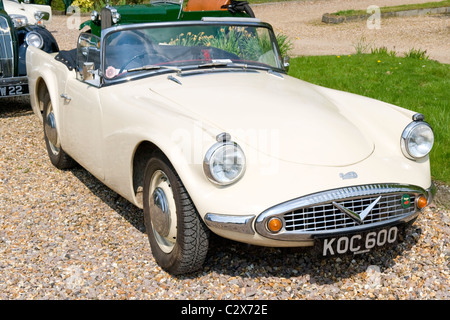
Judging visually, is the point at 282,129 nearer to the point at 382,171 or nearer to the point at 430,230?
the point at 382,171

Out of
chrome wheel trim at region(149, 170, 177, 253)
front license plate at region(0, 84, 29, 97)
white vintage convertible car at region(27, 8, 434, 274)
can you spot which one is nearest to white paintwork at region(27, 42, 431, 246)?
white vintage convertible car at region(27, 8, 434, 274)

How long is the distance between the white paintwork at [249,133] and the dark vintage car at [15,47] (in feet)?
9.86

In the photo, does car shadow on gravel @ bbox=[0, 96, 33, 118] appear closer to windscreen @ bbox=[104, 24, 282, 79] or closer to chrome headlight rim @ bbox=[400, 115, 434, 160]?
windscreen @ bbox=[104, 24, 282, 79]

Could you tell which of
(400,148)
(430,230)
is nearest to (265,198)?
(400,148)

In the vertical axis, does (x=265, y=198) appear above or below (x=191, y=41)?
below

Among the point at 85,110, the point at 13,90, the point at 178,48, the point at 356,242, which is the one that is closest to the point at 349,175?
the point at 356,242

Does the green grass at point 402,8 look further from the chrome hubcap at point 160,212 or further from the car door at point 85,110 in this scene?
the chrome hubcap at point 160,212

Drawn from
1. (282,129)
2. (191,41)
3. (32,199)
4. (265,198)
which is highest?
(191,41)

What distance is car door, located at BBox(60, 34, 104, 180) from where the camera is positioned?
14.2 feet

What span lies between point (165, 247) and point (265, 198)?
83 centimetres

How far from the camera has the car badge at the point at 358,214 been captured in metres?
3.16

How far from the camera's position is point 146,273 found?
364cm

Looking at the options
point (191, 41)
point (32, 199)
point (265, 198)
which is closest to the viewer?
point (265, 198)

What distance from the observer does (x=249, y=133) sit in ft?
11.3
